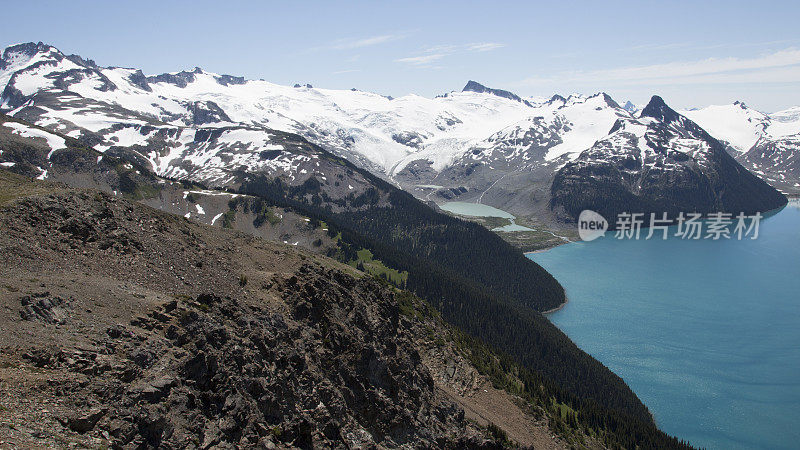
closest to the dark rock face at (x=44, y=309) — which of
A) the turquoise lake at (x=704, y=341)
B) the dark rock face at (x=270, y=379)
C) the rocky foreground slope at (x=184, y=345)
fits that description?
the rocky foreground slope at (x=184, y=345)

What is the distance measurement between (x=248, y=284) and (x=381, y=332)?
16.4 m

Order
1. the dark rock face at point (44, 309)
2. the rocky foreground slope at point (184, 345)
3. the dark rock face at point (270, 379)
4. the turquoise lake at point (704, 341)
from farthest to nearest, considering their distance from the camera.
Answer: the turquoise lake at point (704, 341) < the dark rock face at point (44, 309) < the dark rock face at point (270, 379) < the rocky foreground slope at point (184, 345)

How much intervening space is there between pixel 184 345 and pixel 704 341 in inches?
5003

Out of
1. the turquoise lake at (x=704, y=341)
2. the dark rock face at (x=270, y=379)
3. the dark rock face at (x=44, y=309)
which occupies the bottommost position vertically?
the turquoise lake at (x=704, y=341)

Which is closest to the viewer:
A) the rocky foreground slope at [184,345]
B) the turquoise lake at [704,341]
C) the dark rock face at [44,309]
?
the rocky foreground slope at [184,345]

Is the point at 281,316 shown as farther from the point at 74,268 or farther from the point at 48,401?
the point at 48,401

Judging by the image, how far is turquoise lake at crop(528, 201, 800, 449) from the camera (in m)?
90.9

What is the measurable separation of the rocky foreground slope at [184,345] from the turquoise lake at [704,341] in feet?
167

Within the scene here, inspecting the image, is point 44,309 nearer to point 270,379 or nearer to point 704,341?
point 270,379

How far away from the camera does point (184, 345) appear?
3073 centimetres

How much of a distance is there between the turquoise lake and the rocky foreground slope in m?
50.8

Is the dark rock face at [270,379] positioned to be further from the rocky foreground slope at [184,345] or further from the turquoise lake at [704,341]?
the turquoise lake at [704,341]

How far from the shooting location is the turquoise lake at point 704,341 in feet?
298

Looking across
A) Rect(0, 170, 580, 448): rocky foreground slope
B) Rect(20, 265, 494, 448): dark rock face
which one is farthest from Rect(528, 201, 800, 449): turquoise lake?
Rect(20, 265, 494, 448): dark rock face
